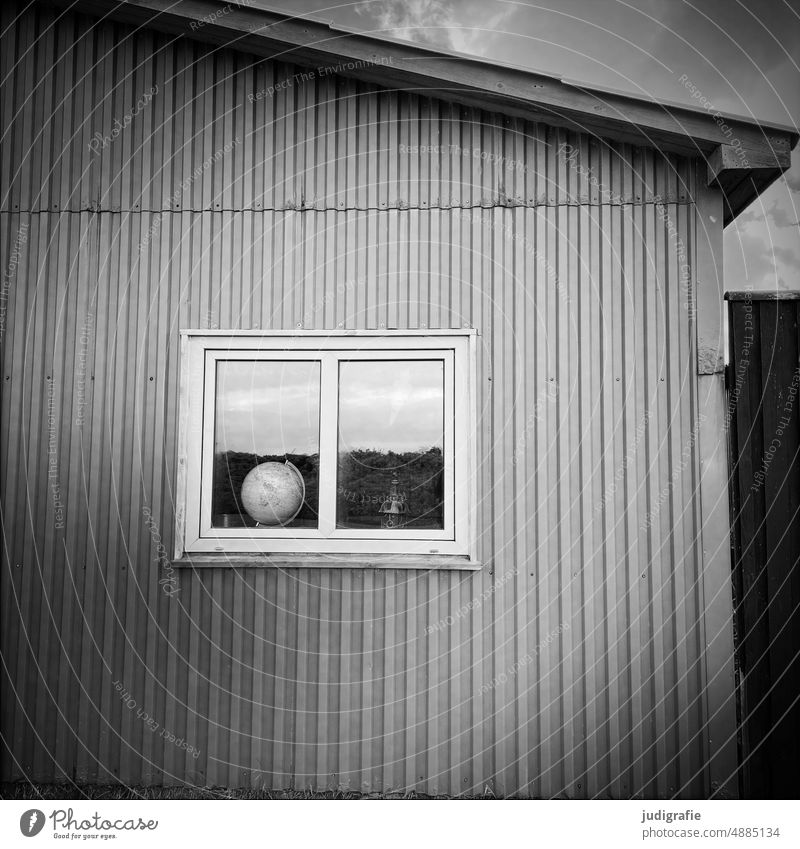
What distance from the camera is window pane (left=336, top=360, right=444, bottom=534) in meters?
3.65

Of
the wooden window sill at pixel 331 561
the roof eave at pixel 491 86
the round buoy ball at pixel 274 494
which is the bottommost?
the wooden window sill at pixel 331 561

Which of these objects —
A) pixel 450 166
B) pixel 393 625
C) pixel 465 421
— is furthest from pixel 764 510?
pixel 450 166

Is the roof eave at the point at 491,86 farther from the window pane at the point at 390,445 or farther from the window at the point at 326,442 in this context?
the window pane at the point at 390,445

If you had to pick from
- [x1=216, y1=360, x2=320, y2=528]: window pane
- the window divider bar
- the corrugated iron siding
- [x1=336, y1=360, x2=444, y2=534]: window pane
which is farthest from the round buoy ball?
the corrugated iron siding

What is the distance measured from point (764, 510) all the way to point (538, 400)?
4.18ft

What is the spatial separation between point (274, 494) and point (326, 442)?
41 cm

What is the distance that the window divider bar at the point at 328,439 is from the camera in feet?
12.0

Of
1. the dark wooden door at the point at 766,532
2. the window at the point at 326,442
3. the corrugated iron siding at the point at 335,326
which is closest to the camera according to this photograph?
the dark wooden door at the point at 766,532

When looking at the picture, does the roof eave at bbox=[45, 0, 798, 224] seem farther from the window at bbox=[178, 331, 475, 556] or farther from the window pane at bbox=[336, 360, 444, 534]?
the window pane at bbox=[336, 360, 444, 534]

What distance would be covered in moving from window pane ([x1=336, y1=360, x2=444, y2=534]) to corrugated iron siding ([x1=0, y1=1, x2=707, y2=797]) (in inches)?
10.9

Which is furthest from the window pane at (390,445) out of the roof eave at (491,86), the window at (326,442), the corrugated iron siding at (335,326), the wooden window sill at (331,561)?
the roof eave at (491,86)

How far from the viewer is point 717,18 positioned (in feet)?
12.4

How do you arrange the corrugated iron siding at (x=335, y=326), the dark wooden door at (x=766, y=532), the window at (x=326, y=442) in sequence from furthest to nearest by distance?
the window at (x=326, y=442)
the corrugated iron siding at (x=335, y=326)
the dark wooden door at (x=766, y=532)

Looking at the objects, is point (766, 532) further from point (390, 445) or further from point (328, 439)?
point (328, 439)
